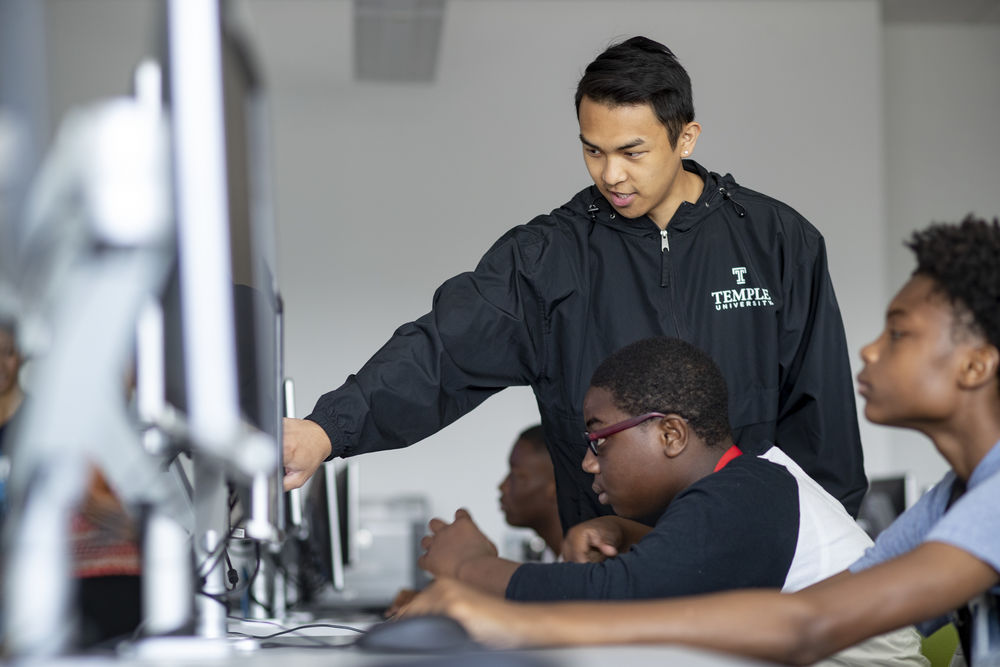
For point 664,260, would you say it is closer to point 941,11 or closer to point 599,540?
point 599,540

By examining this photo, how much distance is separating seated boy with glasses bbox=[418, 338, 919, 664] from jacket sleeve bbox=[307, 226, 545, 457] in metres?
0.29

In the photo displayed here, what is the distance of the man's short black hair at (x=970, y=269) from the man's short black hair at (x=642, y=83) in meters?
0.76

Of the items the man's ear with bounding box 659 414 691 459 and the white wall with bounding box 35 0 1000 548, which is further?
the white wall with bounding box 35 0 1000 548

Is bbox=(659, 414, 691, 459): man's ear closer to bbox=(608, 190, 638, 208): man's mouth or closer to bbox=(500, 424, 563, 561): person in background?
bbox=(608, 190, 638, 208): man's mouth

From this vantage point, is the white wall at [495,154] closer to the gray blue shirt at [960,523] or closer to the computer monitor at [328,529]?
the computer monitor at [328,529]

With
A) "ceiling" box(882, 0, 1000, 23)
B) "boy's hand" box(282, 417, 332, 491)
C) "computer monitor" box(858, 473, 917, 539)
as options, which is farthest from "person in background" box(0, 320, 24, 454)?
"ceiling" box(882, 0, 1000, 23)

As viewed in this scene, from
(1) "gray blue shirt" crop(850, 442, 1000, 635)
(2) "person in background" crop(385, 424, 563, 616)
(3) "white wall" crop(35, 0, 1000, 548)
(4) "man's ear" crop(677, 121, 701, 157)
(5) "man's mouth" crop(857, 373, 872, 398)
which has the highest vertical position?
(3) "white wall" crop(35, 0, 1000, 548)

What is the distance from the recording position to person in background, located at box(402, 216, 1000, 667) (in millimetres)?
882

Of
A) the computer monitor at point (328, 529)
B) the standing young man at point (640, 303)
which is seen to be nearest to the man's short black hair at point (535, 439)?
the computer monitor at point (328, 529)

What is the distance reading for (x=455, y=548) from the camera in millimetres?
1400

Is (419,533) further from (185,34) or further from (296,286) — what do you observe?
(185,34)

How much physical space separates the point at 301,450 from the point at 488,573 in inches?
15.0

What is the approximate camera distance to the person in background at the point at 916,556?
2.89ft

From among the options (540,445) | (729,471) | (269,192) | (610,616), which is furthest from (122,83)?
(540,445)
